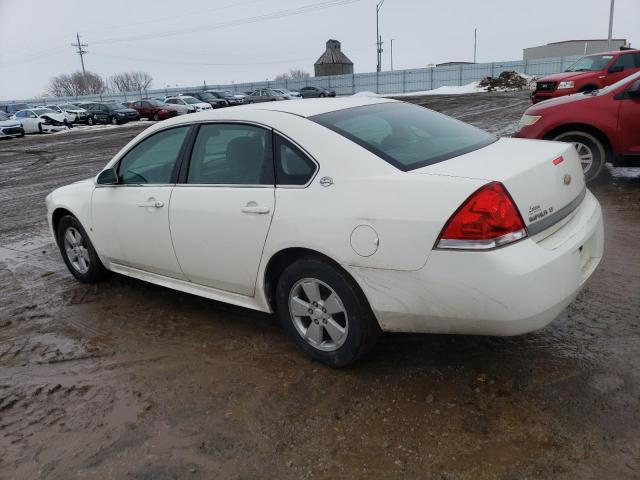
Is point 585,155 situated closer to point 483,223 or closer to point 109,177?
point 483,223

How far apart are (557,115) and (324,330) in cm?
545

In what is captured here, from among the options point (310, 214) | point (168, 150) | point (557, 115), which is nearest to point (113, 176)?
point (168, 150)

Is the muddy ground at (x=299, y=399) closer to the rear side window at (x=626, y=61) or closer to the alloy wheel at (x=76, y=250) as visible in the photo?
the alloy wheel at (x=76, y=250)

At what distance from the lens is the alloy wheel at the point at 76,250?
4.93m

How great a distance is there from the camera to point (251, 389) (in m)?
3.13

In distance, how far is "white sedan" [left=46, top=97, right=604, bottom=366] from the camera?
2605mm

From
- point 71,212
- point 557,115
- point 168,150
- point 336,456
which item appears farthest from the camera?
point 557,115

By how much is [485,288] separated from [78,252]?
393 centimetres

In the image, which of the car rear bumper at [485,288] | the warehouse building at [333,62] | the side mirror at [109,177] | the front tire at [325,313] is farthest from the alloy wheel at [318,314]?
the warehouse building at [333,62]

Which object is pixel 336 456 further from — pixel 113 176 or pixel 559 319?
pixel 113 176

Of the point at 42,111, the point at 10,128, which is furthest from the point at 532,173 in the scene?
the point at 42,111

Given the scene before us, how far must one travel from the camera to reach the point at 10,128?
83.3ft

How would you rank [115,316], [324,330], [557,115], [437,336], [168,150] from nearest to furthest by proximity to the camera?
[324,330] → [437,336] → [168,150] → [115,316] → [557,115]

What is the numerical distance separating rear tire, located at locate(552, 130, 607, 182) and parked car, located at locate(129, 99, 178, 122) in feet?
99.1
